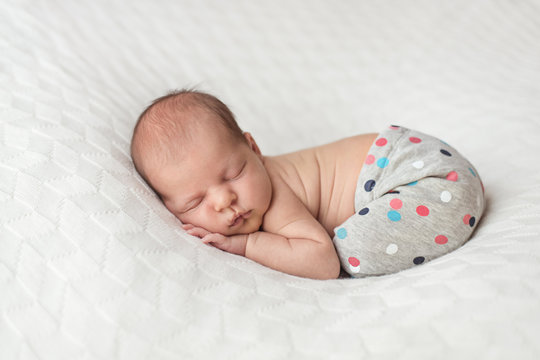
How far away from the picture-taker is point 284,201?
3.90 ft

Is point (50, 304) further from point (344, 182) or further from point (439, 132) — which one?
point (439, 132)

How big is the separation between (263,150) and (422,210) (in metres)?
0.67

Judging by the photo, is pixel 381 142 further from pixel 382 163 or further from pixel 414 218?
pixel 414 218

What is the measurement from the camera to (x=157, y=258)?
884mm

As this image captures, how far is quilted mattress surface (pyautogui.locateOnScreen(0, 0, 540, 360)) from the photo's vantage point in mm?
779

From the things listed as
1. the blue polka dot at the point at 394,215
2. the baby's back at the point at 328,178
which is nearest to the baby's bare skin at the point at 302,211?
the baby's back at the point at 328,178

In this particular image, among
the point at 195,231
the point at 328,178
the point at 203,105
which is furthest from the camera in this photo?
the point at 328,178

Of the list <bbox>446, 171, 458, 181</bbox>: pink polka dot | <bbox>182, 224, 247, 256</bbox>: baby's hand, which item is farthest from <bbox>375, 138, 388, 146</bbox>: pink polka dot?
<bbox>182, 224, 247, 256</bbox>: baby's hand

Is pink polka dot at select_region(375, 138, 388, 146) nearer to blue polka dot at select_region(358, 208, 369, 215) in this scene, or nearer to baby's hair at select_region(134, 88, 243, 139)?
blue polka dot at select_region(358, 208, 369, 215)

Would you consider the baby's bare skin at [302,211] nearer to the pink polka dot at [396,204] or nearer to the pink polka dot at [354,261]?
the pink polka dot at [354,261]

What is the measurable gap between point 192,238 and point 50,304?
298mm

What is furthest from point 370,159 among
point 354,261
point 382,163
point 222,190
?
point 222,190

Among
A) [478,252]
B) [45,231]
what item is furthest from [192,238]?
[478,252]

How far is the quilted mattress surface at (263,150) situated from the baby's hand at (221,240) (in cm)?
4
